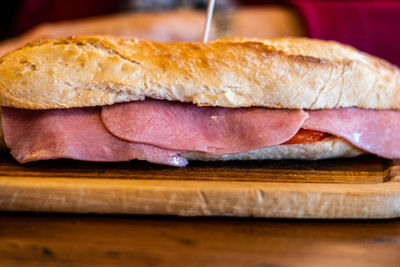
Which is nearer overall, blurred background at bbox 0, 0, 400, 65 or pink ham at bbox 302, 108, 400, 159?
pink ham at bbox 302, 108, 400, 159

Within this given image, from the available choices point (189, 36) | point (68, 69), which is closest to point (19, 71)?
point (68, 69)

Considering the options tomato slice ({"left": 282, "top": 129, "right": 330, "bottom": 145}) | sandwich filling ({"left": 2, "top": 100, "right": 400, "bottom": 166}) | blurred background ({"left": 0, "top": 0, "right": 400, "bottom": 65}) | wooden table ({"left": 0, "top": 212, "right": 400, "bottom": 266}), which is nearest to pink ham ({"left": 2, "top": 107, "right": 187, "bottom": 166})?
sandwich filling ({"left": 2, "top": 100, "right": 400, "bottom": 166})

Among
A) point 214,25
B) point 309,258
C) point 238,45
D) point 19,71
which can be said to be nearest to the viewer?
point 309,258

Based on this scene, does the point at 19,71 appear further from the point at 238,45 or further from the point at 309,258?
the point at 309,258

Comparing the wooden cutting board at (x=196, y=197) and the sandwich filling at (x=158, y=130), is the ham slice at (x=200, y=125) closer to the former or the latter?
the sandwich filling at (x=158, y=130)

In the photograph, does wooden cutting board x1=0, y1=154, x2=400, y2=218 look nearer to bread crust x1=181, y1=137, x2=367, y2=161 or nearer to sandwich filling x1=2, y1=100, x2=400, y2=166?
sandwich filling x1=2, y1=100, x2=400, y2=166

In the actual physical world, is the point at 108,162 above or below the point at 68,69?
below

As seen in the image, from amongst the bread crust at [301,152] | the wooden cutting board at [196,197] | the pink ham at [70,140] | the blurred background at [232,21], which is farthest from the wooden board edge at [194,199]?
the blurred background at [232,21]
